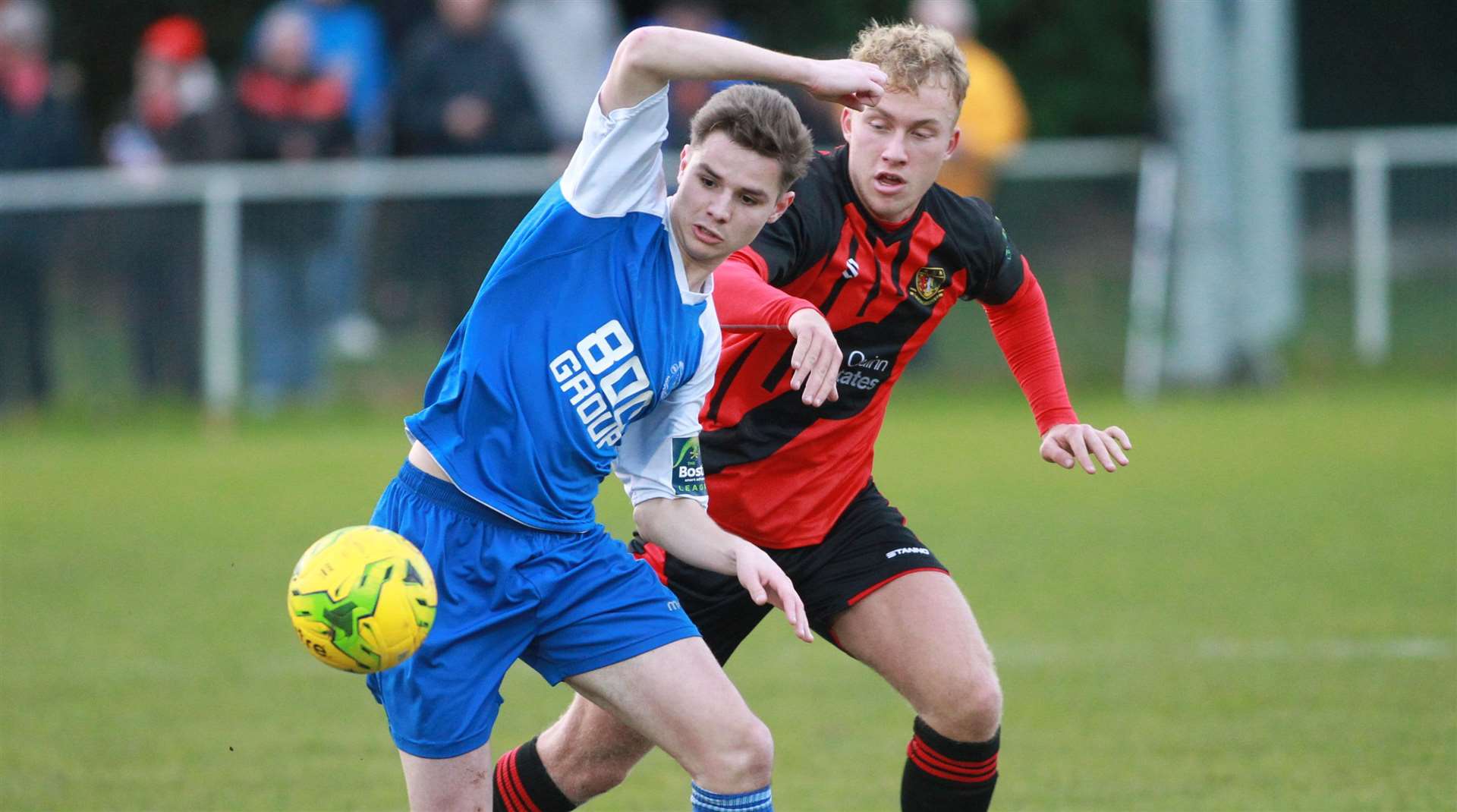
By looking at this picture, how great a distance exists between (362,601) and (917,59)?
191 centimetres

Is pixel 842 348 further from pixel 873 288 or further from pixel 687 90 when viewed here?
pixel 687 90

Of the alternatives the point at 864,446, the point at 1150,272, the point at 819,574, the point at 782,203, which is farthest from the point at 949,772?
the point at 1150,272

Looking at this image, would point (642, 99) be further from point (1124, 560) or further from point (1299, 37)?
point (1299, 37)

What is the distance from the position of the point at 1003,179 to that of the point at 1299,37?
942cm

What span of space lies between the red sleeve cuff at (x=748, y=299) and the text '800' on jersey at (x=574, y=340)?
0.08m

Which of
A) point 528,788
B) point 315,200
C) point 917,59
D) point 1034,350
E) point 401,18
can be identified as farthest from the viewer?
point 401,18

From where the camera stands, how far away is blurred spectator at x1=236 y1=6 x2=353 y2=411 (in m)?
12.7

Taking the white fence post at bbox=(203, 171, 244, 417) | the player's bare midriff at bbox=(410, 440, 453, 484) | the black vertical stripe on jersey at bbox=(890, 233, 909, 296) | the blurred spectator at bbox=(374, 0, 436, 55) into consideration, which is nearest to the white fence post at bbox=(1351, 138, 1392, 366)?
the blurred spectator at bbox=(374, 0, 436, 55)

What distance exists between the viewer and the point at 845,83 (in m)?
3.94

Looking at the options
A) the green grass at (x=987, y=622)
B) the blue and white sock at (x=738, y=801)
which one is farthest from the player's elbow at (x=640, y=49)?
the green grass at (x=987, y=622)

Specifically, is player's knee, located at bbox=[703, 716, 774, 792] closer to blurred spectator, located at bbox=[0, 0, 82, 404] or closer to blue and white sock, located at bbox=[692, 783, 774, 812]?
blue and white sock, located at bbox=[692, 783, 774, 812]

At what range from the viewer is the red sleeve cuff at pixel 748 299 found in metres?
4.21

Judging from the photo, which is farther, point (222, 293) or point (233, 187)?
point (233, 187)

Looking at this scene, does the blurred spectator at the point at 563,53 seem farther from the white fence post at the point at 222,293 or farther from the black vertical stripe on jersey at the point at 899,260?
the black vertical stripe on jersey at the point at 899,260
